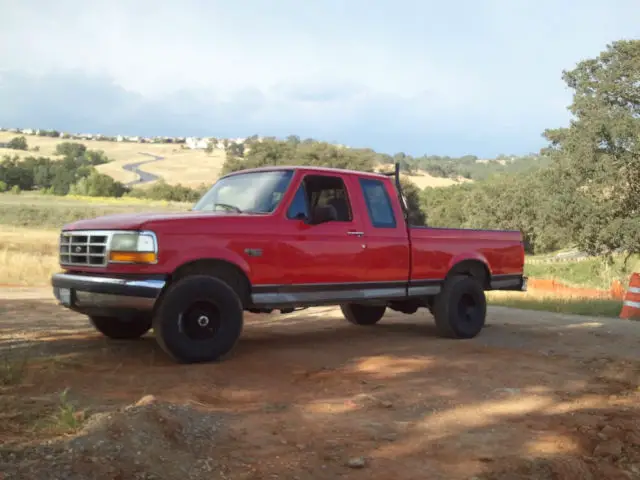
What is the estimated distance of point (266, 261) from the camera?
274 inches

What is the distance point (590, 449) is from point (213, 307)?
11.7ft

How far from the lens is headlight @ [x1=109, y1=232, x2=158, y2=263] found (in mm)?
6250

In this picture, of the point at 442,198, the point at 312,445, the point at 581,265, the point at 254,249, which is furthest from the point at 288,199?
the point at 442,198

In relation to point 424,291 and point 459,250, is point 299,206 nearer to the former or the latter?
point 424,291

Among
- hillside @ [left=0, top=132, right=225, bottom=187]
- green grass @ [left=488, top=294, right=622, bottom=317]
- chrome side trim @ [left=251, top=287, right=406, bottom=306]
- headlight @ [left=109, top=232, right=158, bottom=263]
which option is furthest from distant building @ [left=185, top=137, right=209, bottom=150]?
headlight @ [left=109, top=232, right=158, bottom=263]

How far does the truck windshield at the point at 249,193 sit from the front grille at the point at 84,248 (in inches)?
55.1

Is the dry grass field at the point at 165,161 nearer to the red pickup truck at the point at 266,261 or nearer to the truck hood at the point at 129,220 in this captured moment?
the red pickup truck at the point at 266,261

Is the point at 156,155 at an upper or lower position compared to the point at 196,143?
lower

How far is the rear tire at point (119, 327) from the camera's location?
309 inches

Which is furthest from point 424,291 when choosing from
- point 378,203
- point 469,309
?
point 378,203

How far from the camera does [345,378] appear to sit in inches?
246

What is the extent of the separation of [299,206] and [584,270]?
1741 inches

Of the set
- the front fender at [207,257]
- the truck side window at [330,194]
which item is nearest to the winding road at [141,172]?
the truck side window at [330,194]

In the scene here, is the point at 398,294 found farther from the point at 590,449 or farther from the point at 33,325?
the point at 33,325
